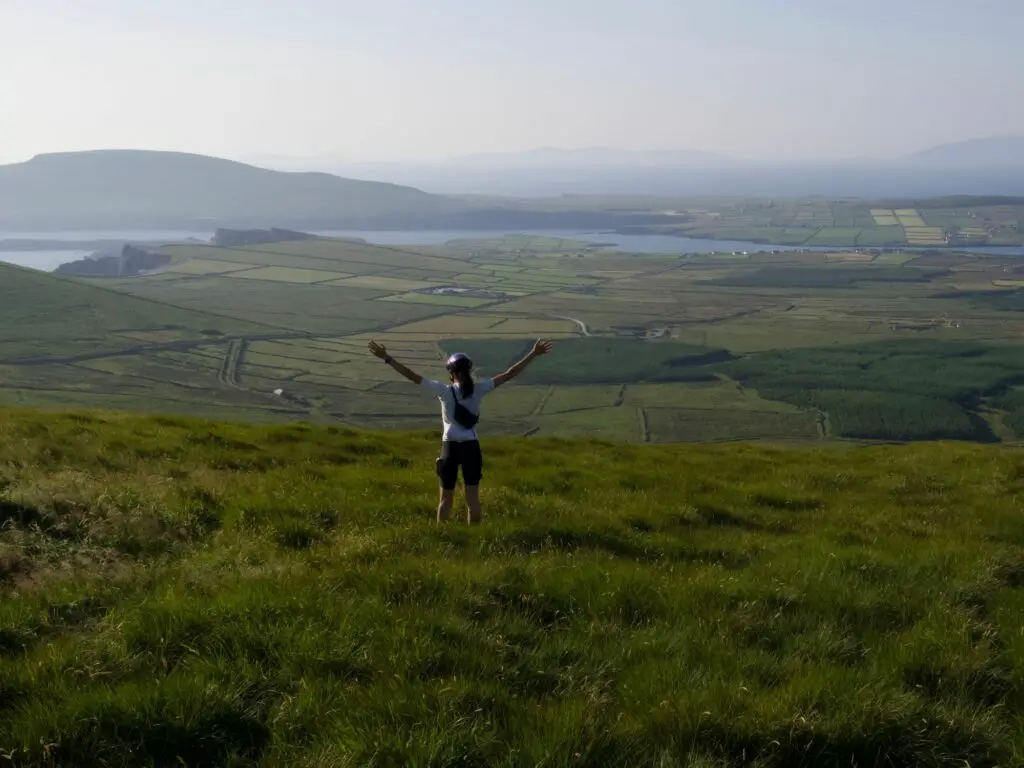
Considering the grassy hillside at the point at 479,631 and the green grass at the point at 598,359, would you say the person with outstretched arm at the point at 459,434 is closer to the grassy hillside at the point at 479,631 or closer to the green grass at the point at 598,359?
the grassy hillside at the point at 479,631

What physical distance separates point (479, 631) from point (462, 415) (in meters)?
5.37

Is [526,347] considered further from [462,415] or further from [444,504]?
[444,504]

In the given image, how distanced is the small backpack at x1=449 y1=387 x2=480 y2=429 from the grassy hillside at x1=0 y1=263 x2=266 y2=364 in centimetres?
13440

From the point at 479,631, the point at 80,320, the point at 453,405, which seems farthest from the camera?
the point at 80,320

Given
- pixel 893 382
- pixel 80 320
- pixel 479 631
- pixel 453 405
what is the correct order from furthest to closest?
pixel 80 320
pixel 893 382
pixel 453 405
pixel 479 631

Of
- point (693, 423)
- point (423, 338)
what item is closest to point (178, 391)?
point (423, 338)

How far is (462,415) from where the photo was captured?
1274 cm

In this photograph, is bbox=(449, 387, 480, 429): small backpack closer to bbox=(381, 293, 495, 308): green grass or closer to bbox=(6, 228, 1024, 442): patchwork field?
bbox=(6, 228, 1024, 442): patchwork field

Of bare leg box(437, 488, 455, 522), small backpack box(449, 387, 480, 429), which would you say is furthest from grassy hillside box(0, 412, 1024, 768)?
small backpack box(449, 387, 480, 429)

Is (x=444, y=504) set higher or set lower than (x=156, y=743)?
lower

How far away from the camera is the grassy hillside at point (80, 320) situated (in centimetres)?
13638

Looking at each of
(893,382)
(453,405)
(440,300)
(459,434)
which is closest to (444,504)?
(459,434)

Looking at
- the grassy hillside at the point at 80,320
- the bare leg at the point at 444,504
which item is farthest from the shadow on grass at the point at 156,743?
the grassy hillside at the point at 80,320

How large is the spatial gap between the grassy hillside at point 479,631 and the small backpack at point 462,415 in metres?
1.54
